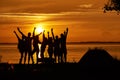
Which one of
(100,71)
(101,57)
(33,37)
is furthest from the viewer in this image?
(33,37)

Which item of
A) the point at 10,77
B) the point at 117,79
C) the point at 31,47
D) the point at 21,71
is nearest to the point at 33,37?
the point at 31,47

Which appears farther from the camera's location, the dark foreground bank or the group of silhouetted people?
the group of silhouetted people

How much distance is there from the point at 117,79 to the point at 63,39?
7953 mm

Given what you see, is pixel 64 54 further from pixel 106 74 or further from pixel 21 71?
pixel 106 74

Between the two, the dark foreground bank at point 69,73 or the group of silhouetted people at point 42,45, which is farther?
the group of silhouetted people at point 42,45

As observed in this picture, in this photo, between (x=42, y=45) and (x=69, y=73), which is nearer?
(x=69, y=73)

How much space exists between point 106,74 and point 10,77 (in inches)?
177

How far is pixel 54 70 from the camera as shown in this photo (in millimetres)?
25922

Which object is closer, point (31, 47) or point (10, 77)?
point (10, 77)

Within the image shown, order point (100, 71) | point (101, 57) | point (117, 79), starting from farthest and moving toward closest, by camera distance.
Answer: point (101, 57) < point (100, 71) < point (117, 79)

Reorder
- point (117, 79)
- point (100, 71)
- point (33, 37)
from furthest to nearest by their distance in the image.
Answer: point (33, 37), point (100, 71), point (117, 79)

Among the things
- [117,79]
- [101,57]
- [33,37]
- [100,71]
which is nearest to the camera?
[117,79]

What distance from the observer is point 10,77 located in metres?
24.5

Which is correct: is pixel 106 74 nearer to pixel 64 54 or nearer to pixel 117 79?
pixel 117 79
